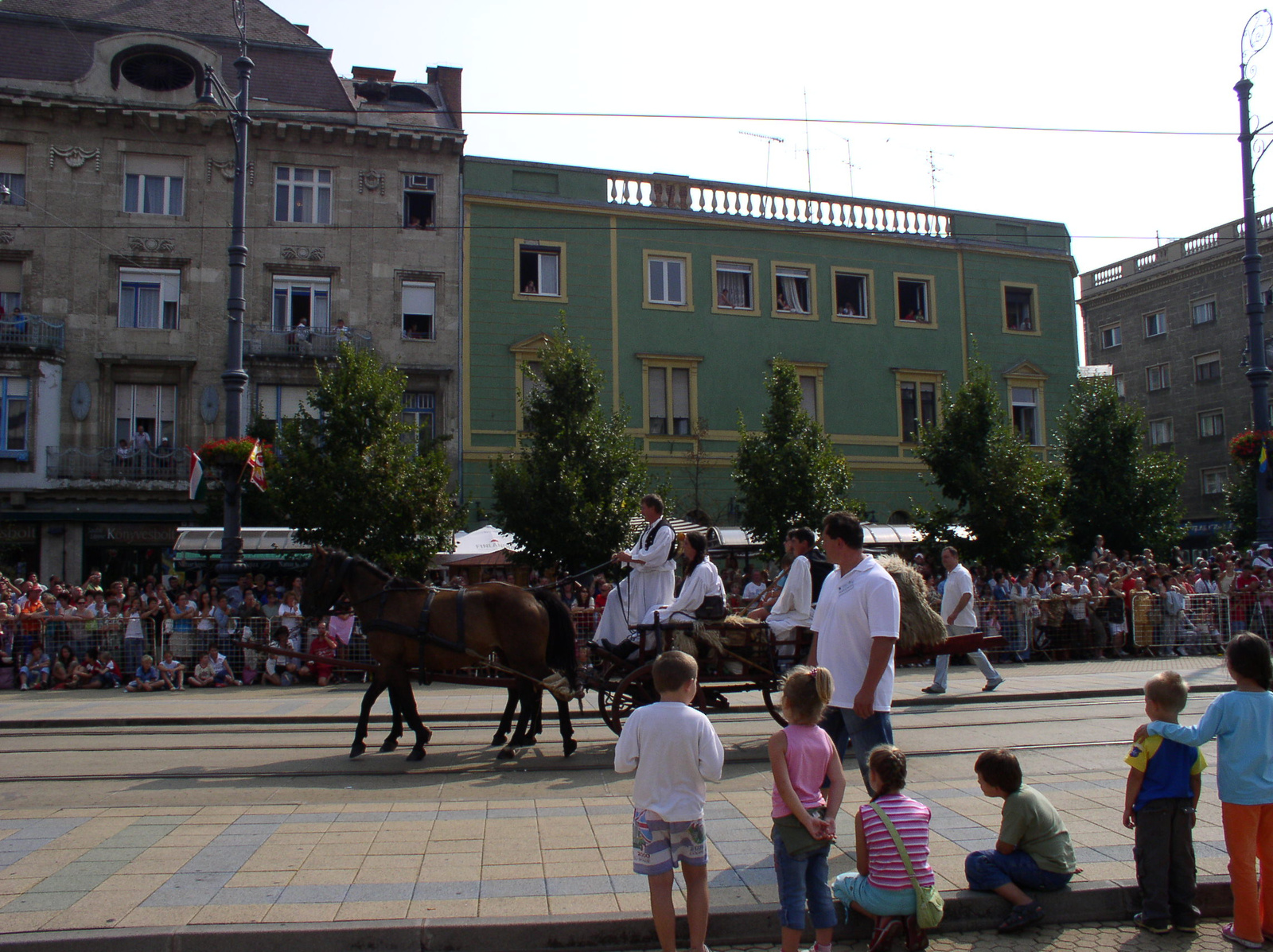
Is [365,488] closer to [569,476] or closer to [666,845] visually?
[569,476]

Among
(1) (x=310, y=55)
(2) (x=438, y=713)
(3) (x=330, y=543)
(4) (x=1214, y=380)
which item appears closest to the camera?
(2) (x=438, y=713)

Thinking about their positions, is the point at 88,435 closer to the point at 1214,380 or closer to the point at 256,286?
the point at 256,286

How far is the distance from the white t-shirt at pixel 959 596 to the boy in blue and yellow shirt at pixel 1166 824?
834 cm

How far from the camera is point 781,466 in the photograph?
24828mm

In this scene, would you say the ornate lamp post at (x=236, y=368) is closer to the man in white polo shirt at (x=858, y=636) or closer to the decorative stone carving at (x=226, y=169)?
the decorative stone carving at (x=226, y=169)

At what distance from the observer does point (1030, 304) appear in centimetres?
3516

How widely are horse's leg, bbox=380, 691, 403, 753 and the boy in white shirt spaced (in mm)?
5764

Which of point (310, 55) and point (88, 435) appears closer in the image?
point (88, 435)

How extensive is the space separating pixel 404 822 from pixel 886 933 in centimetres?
348

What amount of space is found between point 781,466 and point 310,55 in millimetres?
20542

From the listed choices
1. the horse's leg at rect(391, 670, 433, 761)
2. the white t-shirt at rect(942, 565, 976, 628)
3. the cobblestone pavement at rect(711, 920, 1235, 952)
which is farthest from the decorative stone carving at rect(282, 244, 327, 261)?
the cobblestone pavement at rect(711, 920, 1235, 952)

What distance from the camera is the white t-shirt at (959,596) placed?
528 inches

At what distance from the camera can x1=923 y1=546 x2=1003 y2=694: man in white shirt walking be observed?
13367mm

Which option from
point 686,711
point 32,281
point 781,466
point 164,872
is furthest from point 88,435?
point 686,711
